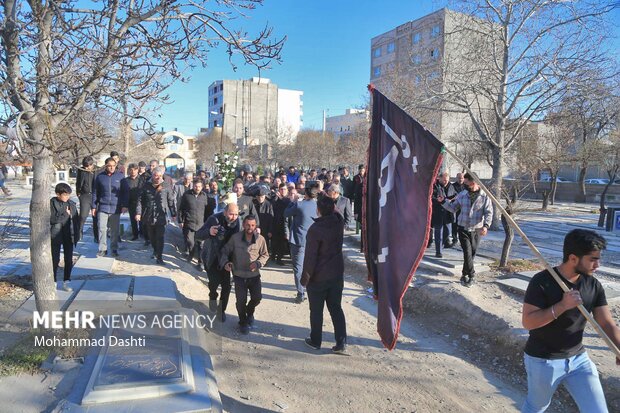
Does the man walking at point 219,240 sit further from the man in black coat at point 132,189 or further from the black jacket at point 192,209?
the man in black coat at point 132,189

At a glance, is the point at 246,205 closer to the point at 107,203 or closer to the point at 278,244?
the point at 278,244

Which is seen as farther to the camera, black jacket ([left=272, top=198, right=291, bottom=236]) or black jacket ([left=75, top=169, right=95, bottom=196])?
black jacket ([left=272, top=198, right=291, bottom=236])

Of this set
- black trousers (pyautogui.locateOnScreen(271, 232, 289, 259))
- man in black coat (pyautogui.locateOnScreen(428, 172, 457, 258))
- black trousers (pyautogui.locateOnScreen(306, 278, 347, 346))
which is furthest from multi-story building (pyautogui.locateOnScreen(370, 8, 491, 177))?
black trousers (pyautogui.locateOnScreen(306, 278, 347, 346))

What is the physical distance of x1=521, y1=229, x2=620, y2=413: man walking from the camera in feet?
9.17

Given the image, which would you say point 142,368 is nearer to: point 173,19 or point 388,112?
point 388,112

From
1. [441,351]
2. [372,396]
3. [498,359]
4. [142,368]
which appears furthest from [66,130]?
[498,359]

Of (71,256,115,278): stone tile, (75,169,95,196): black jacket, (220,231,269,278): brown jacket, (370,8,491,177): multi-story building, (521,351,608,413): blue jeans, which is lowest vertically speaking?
(71,256,115,278): stone tile

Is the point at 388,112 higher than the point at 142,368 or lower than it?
higher

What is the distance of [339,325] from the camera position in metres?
5.11

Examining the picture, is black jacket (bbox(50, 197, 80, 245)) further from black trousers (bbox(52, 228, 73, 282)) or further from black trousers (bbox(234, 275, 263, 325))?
black trousers (bbox(234, 275, 263, 325))

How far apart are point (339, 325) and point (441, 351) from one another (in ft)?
4.58

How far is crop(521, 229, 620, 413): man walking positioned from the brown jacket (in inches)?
137

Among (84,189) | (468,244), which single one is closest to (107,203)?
(84,189)

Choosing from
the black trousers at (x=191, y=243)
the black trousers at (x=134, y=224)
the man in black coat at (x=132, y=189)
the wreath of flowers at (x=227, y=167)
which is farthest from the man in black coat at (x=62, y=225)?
the wreath of flowers at (x=227, y=167)
